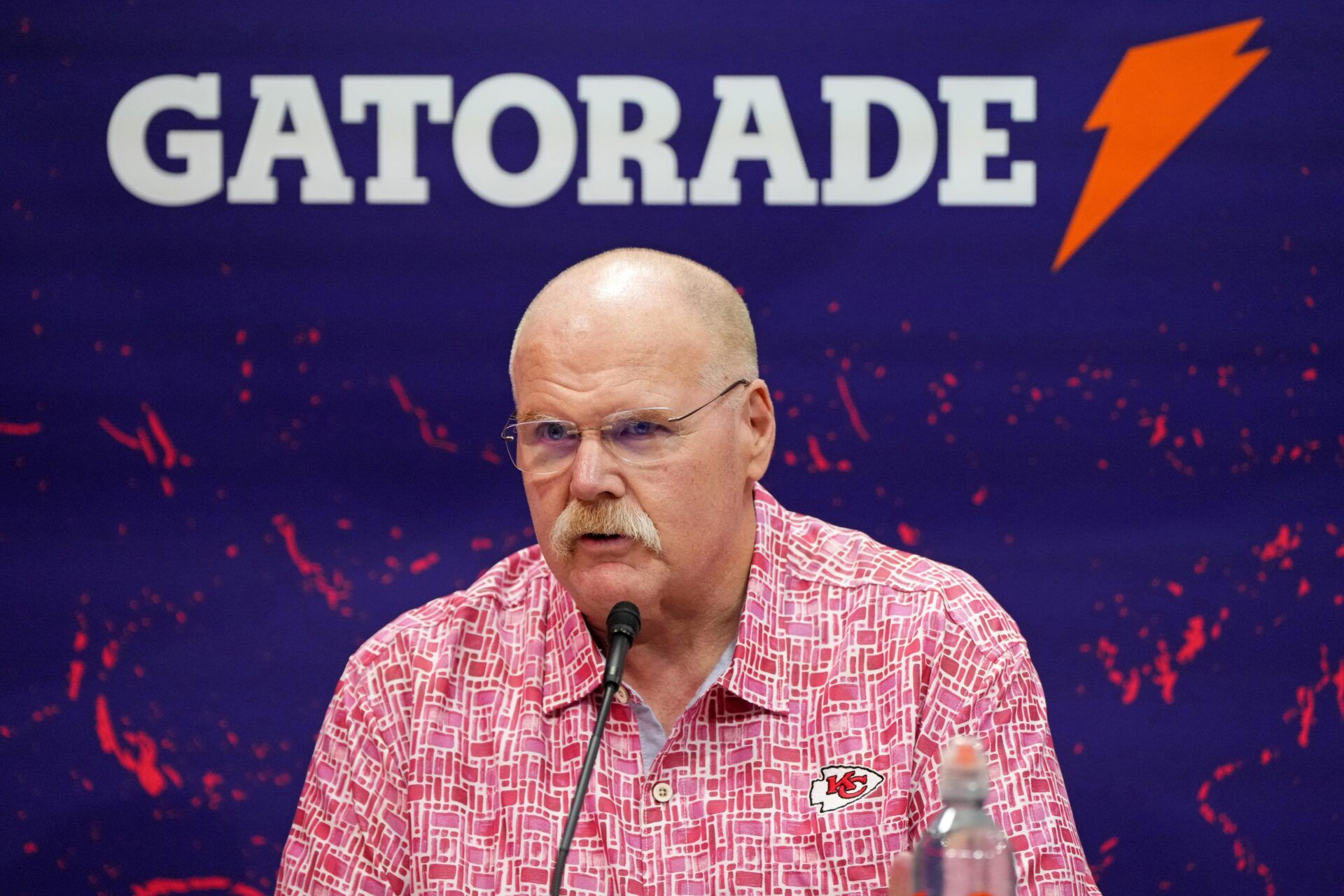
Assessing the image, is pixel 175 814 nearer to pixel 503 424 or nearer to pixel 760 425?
pixel 503 424

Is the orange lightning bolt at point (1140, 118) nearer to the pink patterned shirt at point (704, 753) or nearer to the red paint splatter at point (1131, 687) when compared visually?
the red paint splatter at point (1131, 687)

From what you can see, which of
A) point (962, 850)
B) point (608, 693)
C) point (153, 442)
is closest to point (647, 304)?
point (608, 693)

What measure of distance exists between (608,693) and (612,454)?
45 centimetres

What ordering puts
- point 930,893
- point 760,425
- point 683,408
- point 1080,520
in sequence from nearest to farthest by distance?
point 930,893 → point 683,408 → point 760,425 → point 1080,520

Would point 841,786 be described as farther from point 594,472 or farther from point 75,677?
point 75,677

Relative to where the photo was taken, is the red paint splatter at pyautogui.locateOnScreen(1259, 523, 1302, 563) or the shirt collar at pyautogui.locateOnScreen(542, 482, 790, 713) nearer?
the shirt collar at pyautogui.locateOnScreen(542, 482, 790, 713)

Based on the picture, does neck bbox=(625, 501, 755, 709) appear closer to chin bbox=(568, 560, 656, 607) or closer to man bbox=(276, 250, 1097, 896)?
man bbox=(276, 250, 1097, 896)

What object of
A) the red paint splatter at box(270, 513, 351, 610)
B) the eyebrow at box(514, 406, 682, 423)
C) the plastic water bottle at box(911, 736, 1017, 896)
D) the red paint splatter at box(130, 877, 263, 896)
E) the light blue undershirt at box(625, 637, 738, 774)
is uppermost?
the red paint splatter at box(270, 513, 351, 610)

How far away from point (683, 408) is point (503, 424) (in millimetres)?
879

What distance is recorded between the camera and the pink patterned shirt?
1888 mm

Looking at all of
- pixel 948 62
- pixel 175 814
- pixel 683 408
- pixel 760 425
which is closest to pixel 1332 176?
pixel 948 62

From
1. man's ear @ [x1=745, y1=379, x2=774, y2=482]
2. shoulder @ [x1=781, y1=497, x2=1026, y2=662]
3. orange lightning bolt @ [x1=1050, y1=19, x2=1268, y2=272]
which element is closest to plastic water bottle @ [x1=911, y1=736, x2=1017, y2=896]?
shoulder @ [x1=781, y1=497, x2=1026, y2=662]

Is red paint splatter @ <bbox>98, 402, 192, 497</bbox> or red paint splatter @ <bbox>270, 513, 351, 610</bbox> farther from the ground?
red paint splatter @ <bbox>98, 402, 192, 497</bbox>

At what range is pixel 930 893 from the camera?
1.44 meters
